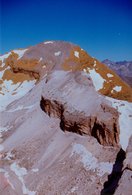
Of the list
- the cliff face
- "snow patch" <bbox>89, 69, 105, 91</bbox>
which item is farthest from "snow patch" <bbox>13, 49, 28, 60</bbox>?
"snow patch" <bbox>89, 69, 105, 91</bbox>

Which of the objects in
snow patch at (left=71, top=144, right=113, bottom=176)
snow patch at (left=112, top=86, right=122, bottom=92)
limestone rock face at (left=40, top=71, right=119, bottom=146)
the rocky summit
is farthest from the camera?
snow patch at (left=112, top=86, right=122, bottom=92)

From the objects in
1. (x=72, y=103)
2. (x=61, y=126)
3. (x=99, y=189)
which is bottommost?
(x=99, y=189)

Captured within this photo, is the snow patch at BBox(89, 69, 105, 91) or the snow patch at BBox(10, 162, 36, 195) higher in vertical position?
the snow patch at BBox(89, 69, 105, 91)

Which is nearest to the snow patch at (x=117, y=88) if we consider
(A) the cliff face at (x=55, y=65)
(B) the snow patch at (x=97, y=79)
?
(A) the cliff face at (x=55, y=65)

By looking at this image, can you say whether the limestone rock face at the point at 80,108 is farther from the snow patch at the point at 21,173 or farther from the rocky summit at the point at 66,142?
the snow patch at the point at 21,173

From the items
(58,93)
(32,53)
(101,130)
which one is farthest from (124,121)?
(32,53)

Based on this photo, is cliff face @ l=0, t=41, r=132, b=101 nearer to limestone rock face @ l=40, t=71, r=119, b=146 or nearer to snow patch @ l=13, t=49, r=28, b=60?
snow patch @ l=13, t=49, r=28, b=60

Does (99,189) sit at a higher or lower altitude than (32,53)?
lower

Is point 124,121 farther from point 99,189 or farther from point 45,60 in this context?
point 45,60
